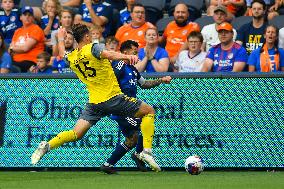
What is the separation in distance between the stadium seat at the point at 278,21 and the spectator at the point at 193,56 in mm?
1468

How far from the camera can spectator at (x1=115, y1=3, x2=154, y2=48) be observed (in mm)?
15859

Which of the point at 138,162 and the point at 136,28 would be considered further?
the point at 136,28

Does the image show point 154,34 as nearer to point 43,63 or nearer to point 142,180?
point 43,63

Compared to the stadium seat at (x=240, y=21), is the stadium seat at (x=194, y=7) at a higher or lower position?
higher

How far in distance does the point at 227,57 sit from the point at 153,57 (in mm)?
1305

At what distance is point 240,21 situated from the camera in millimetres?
15805

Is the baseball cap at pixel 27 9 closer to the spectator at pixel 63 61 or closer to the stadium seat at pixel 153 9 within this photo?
the spectator at pixel 63 61

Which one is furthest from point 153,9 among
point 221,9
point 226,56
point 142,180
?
point 142,180

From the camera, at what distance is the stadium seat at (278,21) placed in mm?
15341

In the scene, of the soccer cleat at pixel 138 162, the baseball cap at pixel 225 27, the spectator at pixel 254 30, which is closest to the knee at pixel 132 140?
the soccer cleat at pixel 138 162

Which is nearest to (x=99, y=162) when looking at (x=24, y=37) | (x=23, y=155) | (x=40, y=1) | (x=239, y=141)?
(x=23, y=155)

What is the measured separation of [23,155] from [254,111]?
365 cm

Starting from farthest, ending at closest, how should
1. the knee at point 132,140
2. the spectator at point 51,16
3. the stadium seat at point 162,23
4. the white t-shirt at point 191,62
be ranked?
1. the spectator at point 51,16
2. the stadium seat at point 162,23
3. the white t-shirt at point 191,62
4. the knee at point 132,140

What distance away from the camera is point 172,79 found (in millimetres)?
13555
